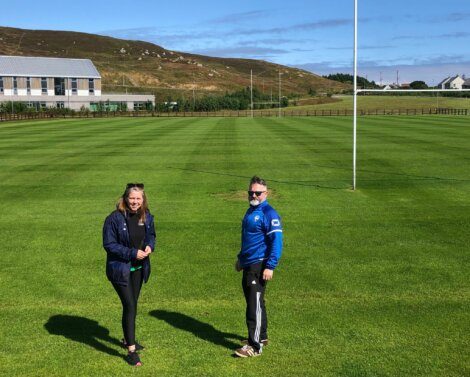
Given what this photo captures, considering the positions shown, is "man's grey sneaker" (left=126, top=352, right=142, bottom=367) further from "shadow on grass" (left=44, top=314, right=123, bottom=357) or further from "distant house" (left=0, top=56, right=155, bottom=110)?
"distant house" (left=0, top=56, right=155, bottom=110)

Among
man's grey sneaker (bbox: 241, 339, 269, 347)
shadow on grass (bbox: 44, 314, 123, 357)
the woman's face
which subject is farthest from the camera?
shadow on grass (bbox: 44, 314, 123, 357)

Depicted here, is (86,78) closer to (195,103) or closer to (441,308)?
(195,103)

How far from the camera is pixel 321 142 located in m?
35.3

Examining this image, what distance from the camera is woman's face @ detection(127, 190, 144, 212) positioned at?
20.8 ft

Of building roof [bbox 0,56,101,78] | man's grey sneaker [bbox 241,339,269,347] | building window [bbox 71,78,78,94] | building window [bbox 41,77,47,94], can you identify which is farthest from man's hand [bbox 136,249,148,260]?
building window [bbox 71,78,78,94]

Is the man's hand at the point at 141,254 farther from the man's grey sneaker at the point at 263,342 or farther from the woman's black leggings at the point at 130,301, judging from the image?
the man's grey sneaker at the point at 263,342

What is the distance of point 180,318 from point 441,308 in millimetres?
3942

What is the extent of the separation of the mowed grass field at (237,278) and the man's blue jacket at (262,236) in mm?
1245

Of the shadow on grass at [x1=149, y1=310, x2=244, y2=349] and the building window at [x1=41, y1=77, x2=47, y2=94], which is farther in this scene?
the building window at [x1=41, y1=77, x2=47, y2=94]

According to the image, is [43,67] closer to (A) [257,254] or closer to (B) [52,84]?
(B) [52,84]

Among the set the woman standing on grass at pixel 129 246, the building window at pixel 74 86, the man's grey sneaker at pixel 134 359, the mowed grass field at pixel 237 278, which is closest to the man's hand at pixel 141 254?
the woman standing on grass at pixel 129 246

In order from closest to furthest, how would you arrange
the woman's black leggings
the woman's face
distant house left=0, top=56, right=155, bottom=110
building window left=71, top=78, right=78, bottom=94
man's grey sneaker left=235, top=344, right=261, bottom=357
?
the woman's face → the woman's black leggings → man's grey sneaker left=235, top=344, right=261, bottom=357 → distant house left=0, top=56, right=155, bottom=110 → building window left=71, top=78, right=78, bottom=94

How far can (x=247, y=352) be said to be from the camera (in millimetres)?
6746

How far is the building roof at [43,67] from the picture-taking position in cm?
10844
